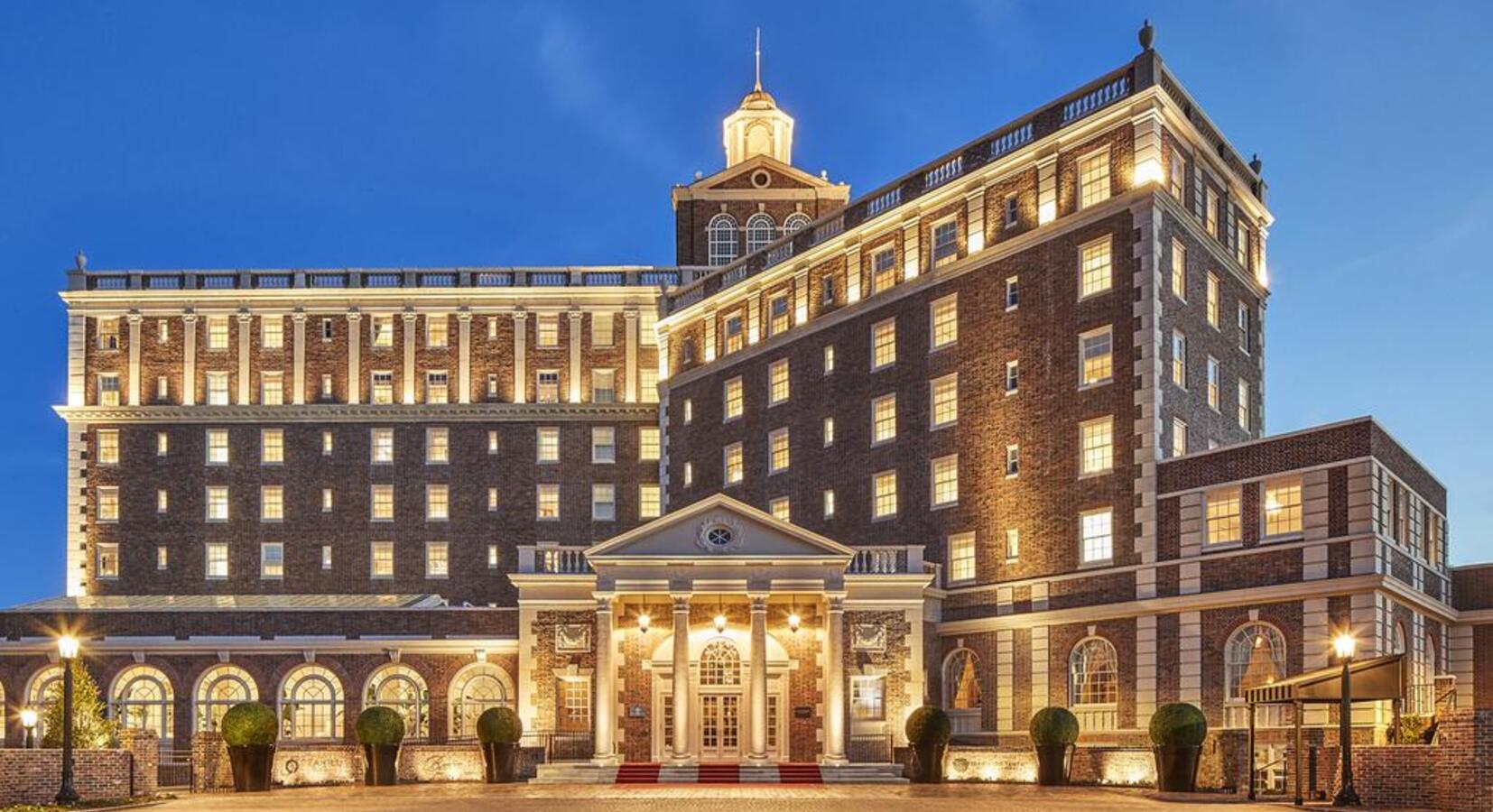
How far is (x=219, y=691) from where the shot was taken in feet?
196

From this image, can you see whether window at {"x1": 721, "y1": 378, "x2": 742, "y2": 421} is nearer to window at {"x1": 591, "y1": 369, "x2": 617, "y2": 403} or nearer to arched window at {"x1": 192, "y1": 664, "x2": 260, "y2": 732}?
window at {"x1": 591, "y1": 369, "x2": 617, "y2": 403}

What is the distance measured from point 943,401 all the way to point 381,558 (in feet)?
105

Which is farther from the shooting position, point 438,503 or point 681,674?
point 438,503

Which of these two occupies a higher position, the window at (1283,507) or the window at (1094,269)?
the window at (1094,269)

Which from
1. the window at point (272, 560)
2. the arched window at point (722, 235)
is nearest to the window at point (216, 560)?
the window at point (272, 560)

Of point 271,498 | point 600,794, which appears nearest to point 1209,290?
point 600,794

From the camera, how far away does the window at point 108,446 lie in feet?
249

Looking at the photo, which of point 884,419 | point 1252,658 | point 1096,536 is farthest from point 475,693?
point 1252,658

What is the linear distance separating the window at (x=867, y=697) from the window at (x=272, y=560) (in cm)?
3448

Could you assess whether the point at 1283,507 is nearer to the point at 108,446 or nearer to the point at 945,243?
the point at 945,243

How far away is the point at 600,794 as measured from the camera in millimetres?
41781

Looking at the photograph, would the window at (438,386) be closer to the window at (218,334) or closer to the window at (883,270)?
the window at (218,334)

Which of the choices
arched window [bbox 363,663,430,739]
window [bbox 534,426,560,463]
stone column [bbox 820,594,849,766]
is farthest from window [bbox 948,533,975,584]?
window [bbox 534,426,560,463]

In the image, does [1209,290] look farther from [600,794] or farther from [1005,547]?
[600,794]
